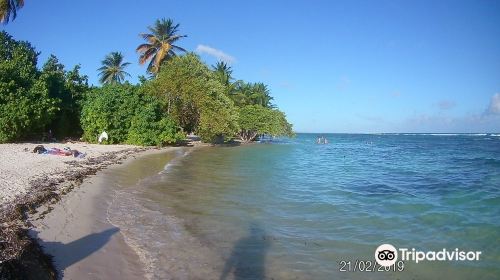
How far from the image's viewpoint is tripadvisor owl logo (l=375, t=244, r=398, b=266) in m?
7.05

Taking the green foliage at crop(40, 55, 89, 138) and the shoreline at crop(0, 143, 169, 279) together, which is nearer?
the shoreline at crop(0, 143, 169, 279)

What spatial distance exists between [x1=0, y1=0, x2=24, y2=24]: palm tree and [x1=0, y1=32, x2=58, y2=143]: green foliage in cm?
216

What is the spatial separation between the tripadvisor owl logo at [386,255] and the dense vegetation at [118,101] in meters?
24.3

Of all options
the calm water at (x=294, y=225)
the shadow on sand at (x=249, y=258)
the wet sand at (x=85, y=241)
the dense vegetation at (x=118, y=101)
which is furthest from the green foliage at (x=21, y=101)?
the shadow on sand at (x=249, y=258)

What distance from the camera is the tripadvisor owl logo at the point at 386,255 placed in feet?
23.1

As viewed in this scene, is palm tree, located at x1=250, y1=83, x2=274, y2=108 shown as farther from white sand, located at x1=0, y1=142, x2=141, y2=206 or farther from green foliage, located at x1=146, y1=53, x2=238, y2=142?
white sand, located at x1=0, y1=142, x2=141, y2=206

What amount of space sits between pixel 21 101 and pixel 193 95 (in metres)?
16.1

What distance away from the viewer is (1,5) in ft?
87.2

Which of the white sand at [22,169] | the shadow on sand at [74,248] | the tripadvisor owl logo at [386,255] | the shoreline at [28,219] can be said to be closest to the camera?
the shoreline at [28,219]

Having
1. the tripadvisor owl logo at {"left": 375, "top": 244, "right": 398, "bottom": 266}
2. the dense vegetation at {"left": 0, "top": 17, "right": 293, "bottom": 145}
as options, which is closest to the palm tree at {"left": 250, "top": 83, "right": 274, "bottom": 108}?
the dense vegetation at {"left": 0, "top": 17, "right": 293, "bottom": 145}

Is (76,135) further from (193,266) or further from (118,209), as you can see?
(193,266)

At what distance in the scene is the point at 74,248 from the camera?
6523mm

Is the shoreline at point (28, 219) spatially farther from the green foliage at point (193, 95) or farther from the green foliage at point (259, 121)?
the green foliage at point (259, 121)

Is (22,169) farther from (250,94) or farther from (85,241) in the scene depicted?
(250,94)
